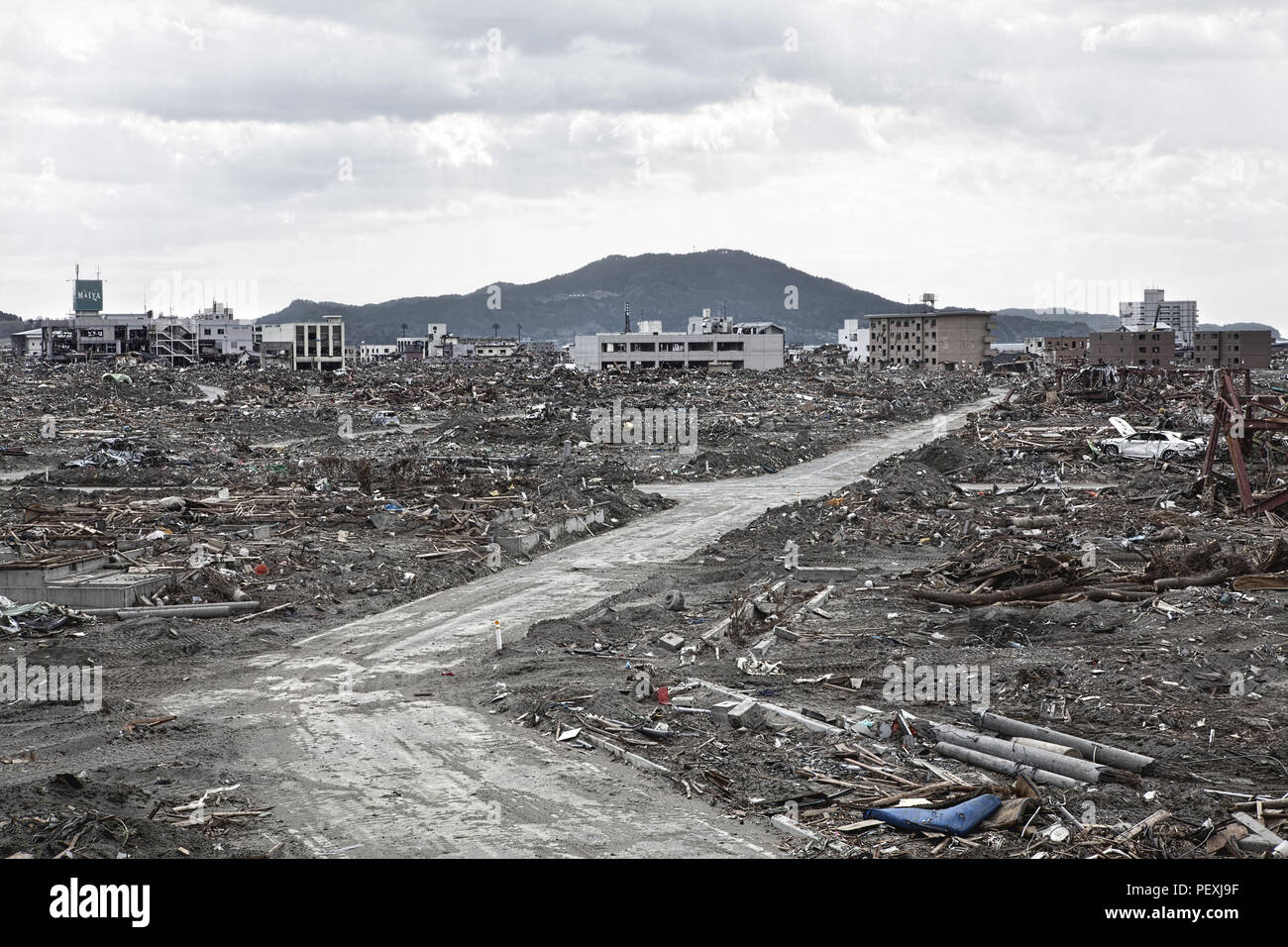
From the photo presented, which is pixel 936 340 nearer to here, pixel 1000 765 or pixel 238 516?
pixel 238 516

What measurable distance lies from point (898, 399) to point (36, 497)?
50.3 m

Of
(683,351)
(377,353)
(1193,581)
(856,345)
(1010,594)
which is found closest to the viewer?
(1193,581)

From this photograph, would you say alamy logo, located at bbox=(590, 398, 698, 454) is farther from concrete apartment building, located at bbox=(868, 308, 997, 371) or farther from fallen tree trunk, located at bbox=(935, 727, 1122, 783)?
concrete apartment building, located at bbox=(868, 308, 997, 371)

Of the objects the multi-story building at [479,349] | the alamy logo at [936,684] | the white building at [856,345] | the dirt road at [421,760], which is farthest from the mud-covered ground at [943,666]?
the multi-story building at [479,349]

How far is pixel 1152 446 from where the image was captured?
3541 cm

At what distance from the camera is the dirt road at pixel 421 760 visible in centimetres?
848

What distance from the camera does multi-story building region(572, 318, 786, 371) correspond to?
111500 millimetres

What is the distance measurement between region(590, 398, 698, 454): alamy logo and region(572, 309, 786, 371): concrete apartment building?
191 feet

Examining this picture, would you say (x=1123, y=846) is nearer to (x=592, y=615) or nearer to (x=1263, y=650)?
(x=1263, y=650)

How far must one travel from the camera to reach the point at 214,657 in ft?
48.2
